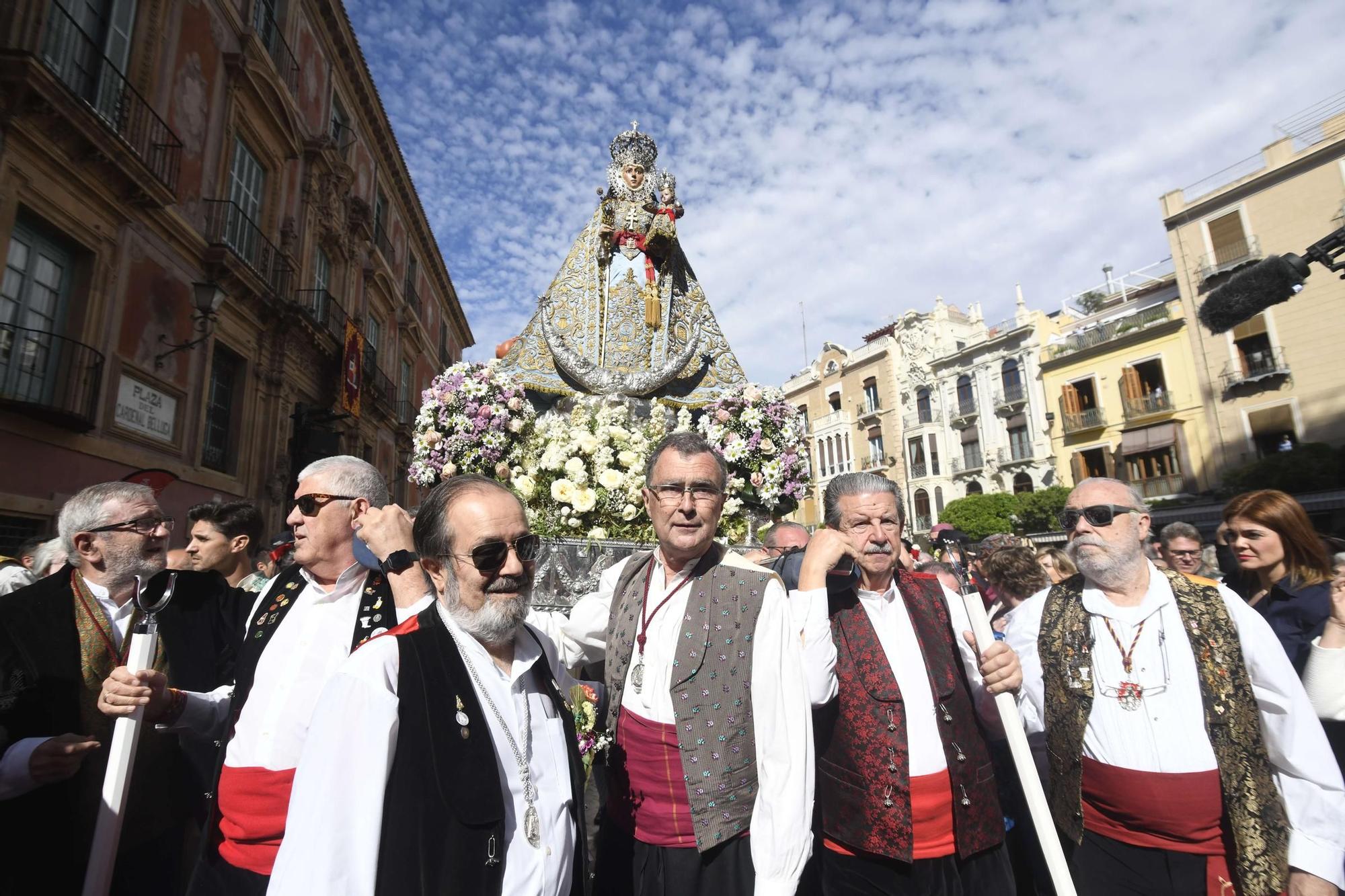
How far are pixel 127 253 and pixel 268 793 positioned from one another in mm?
9591

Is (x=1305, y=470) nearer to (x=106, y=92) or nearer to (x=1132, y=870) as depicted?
(x=1132, y=870)

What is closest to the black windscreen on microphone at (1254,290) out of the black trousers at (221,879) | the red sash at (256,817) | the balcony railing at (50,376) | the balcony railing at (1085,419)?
the red sash at (256,817)

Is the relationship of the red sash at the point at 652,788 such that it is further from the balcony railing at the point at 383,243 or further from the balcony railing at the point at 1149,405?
the balcony railing at the point at 1149,405

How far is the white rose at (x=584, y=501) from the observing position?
12.1 feet

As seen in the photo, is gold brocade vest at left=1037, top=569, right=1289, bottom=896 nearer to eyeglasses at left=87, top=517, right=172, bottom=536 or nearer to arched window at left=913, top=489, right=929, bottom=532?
eyeglasses at left=87, top=517, right=172, bottom=536

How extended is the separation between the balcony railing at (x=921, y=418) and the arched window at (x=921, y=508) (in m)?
3.32

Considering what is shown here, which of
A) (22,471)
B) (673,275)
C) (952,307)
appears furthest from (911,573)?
(952,307)

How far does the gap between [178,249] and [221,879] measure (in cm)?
1065

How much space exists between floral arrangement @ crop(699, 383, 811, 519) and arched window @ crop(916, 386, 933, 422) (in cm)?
2996

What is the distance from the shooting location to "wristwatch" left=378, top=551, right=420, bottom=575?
1968 mm

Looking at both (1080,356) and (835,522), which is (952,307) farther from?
(835,522)

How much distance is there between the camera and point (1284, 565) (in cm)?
312

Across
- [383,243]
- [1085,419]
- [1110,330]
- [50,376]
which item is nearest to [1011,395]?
[1085,419]


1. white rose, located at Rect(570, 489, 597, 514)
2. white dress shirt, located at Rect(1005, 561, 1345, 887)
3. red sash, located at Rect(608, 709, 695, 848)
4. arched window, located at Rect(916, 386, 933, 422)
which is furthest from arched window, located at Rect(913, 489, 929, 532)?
red sash, located at Rect(608, 709, 695, 848)
